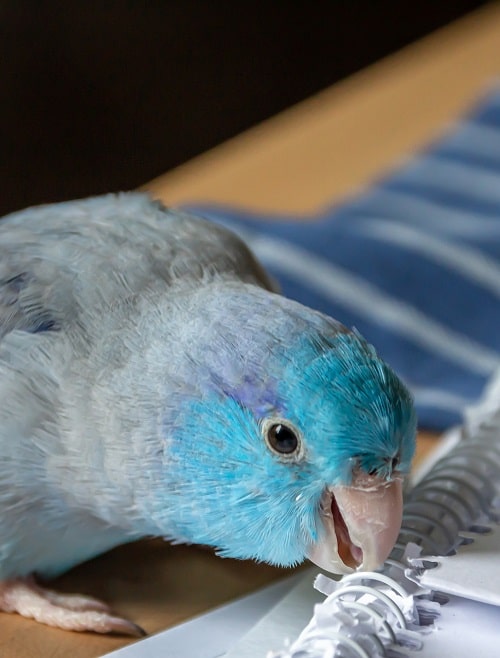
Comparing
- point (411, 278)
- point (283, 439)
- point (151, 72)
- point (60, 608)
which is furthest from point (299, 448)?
point (151, 72)

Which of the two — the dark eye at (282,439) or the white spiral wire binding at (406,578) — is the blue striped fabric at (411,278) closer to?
the white spiral wire binding at (406,578)

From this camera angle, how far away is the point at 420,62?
1670 millimetres

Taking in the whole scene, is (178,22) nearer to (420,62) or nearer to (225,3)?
(225,3)

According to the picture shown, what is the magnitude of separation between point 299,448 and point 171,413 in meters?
0.08

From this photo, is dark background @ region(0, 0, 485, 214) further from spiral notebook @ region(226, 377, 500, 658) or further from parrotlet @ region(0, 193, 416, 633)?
spiral notebook @ region(226, 377, 500, 658)

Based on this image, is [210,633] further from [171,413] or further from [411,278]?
[411,278]

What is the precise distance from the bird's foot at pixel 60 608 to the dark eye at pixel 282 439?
0.62 ft

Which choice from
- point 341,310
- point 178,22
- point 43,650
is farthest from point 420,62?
point 43,650

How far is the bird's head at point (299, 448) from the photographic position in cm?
56

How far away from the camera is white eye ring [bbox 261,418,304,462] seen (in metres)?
0.56

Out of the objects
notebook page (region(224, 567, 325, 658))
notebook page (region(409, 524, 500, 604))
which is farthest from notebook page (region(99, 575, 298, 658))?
notebook page (region(409, 524, 500, 604))

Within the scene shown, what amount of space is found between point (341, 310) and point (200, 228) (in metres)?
0.29

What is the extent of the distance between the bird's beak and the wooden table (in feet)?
0.48

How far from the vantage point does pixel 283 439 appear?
567 millimetres
